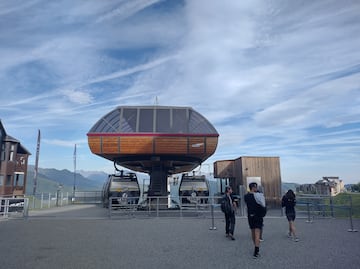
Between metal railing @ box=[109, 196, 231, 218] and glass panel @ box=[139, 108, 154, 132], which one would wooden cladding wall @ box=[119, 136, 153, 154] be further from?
metal railing @ box=[109, 196, 231, 218]

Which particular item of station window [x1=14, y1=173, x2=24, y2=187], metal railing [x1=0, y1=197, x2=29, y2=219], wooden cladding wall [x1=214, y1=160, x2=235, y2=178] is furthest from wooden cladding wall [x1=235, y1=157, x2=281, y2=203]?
station window [x1=14, y1=173, x2=24, y2=187]

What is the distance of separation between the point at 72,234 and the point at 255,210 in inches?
228

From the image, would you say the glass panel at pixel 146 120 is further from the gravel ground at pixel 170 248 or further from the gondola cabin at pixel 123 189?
the gravel ground at pixel 170 248

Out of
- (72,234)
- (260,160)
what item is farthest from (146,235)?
(260,160)

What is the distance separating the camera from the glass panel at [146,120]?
56.0 feet

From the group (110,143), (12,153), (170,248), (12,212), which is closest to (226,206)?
(170,248)

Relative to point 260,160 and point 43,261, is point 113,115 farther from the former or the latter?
point 43,261

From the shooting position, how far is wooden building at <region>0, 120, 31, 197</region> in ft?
89.3

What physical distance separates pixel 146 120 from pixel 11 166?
19316 millimetres

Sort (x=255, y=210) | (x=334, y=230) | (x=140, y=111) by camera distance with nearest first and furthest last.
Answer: (x=255, y=210)
(x=334, y=230)
(x=140, y=111)

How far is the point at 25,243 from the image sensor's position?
718cm

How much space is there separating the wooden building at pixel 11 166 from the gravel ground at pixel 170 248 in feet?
69.4

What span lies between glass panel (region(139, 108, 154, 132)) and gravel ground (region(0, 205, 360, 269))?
844cm

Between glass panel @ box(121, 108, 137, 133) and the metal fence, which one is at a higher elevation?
glass panel @ box(121, 108, 137, 133)
